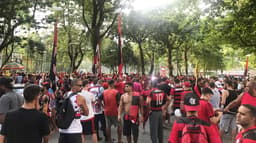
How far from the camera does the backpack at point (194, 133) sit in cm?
342

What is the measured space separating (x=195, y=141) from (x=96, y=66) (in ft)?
45.0

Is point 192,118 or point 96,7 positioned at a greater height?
point 96,7

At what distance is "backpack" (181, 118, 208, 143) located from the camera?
3.42 m

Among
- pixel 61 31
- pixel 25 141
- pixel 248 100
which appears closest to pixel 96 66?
pixel 248 100

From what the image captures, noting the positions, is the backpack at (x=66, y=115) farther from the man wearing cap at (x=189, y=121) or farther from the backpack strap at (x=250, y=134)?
the backpack strap at (x=250, y=134)

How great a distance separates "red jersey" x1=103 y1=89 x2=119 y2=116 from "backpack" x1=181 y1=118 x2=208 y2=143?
4522 millimetres

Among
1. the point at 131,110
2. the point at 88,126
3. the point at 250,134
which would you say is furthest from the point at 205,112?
the point at 88,126

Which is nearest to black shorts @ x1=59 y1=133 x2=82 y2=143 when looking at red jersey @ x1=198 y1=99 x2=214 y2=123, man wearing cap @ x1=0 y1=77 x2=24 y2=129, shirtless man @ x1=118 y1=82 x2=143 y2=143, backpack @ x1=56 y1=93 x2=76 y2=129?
backpack @ x1=56 y1=93 x2=76 y2=129

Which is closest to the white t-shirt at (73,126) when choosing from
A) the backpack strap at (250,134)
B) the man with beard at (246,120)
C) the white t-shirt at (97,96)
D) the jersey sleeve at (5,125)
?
the jersey sleeve at (5,125)

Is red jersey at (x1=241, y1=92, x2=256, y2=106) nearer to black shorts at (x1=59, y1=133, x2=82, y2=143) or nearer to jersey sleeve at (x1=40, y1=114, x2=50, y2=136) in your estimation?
black shorts at (x1=59, y1=133, x2=82, y2=143)

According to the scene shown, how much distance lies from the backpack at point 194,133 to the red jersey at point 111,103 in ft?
14.8

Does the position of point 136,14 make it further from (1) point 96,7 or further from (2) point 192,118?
Answer: (2) point 192,118

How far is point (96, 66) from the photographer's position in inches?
663

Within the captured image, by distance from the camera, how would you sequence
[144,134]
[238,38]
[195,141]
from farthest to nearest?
[238,38] < [144,134] < [195,141]
